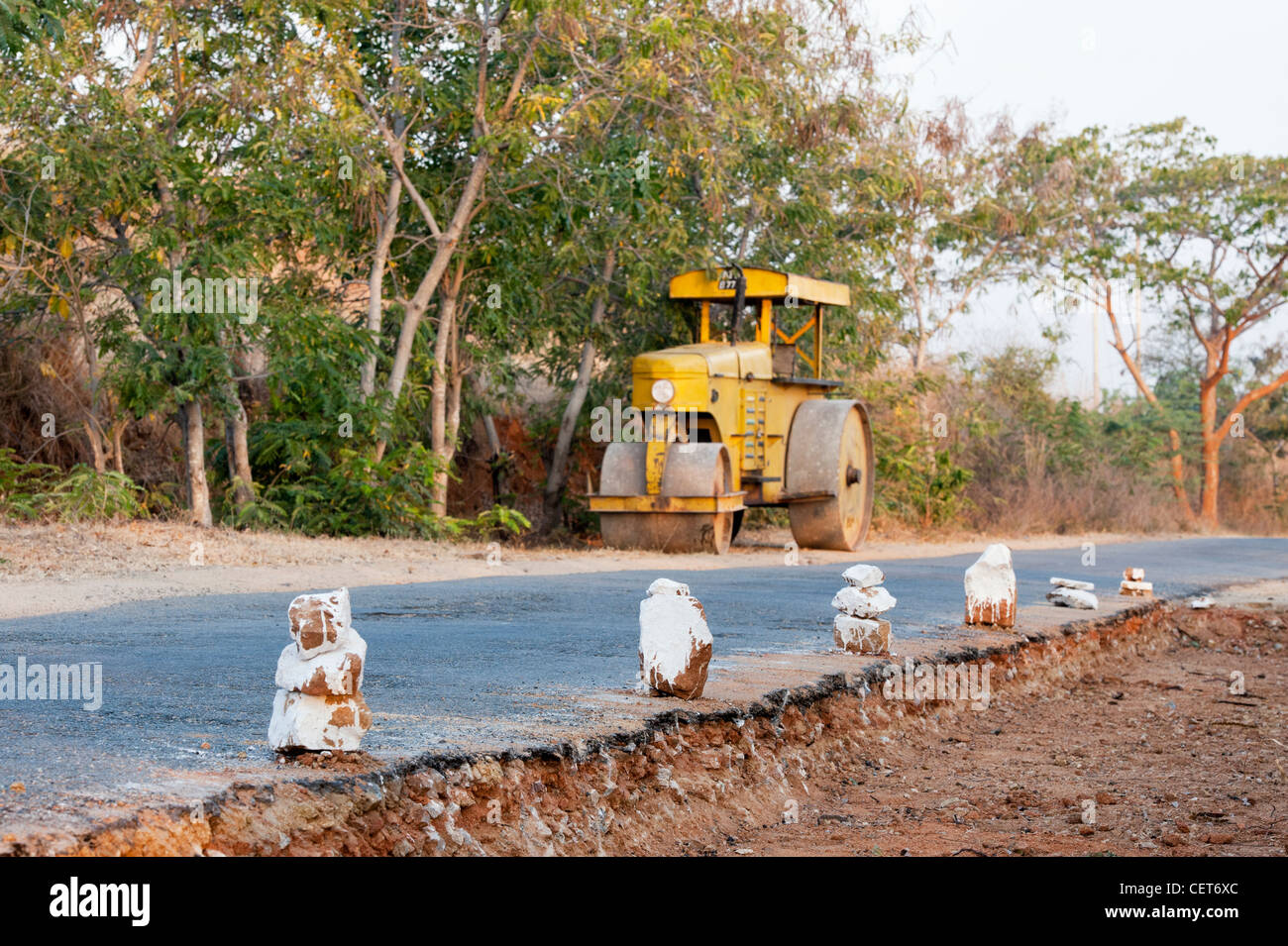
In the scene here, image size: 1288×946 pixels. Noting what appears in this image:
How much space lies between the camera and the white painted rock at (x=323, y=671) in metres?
3.54

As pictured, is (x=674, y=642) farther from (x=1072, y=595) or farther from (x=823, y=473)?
(x=823, y=473)

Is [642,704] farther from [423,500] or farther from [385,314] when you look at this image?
[385,314]

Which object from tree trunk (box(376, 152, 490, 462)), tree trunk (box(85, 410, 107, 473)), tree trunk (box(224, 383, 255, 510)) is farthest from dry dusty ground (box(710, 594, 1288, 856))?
tree trunk (box(85, 410, 107, 473))

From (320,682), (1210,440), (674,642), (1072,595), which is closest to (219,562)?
(1072,595)

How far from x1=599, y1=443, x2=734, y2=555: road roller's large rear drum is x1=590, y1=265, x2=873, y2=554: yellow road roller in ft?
0.04

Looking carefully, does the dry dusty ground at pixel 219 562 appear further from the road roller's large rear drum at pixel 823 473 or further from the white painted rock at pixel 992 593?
the white painted rock at pixel 992 593

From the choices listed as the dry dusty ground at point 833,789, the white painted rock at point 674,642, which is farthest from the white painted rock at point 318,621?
the white painted rock at point 674,642

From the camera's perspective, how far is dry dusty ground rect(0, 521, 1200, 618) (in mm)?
8953

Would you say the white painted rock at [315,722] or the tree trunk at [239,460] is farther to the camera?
the tree trunk at [239,460]

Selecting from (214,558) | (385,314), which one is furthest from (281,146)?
(214,558)

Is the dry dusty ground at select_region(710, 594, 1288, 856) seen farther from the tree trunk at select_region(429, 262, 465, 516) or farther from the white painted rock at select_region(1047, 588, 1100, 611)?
the tree trunk at select_region(429, 262, 465, 516)

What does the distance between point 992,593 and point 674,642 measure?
3695 millimetres

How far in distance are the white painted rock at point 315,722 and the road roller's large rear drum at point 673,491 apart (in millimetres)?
10667
